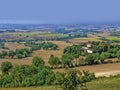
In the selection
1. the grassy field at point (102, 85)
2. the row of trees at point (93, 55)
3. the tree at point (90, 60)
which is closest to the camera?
the grassy field at point (102, 85)

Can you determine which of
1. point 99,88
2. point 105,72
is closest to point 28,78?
point 99,88

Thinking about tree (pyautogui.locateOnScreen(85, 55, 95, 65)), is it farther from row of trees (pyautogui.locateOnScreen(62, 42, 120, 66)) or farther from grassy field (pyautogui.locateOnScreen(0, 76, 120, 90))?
grassy field (pyautogui.locateOnScreen(0, 76, 120, 90))

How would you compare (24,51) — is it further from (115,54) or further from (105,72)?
(105,72)

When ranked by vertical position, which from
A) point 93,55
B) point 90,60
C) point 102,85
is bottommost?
point 90,60

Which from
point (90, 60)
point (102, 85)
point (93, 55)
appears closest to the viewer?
point (102, 85)

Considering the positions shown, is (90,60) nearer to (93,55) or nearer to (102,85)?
(93,55)

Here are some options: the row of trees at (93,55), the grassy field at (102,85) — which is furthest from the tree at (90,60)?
the grassy field at (102,85)

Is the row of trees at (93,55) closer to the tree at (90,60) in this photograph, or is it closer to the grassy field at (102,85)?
the tree at (90,60)

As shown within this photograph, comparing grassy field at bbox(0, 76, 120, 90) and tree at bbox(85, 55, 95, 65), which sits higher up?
grassy field at bbox(0, 76, 120, 90)

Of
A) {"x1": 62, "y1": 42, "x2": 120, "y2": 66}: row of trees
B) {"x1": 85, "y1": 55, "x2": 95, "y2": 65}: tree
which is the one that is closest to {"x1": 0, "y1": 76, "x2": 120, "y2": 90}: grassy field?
{"x1": 85, "y1": 55, "x2": 95, "y2": 65}: tree

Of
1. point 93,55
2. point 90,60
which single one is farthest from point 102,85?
point 93,55

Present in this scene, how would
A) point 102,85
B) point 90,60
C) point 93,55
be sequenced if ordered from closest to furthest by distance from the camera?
point 102,85
point 90,60
point 93,55
